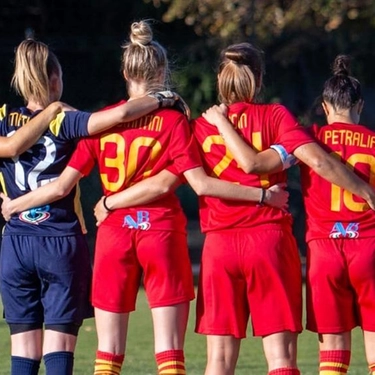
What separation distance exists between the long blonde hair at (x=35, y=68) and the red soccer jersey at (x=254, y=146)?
855 mm

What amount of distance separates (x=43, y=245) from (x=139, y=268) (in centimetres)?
50

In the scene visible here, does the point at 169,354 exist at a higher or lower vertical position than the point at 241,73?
lower

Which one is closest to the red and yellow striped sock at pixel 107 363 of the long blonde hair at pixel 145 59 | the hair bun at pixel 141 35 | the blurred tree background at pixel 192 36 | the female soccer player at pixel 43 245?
the female soccer player at pixel 43 245

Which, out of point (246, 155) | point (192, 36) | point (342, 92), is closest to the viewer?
point (246, 155)

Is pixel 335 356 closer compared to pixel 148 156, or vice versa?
pixel 148 156

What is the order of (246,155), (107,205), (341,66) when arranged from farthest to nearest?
(341,66)
(107,205)
(246,155)

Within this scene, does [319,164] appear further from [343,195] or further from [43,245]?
[43,245]

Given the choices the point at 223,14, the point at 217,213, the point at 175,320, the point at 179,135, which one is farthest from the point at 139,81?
the point at 223,14

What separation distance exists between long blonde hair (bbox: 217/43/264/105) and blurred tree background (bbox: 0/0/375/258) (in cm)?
1224

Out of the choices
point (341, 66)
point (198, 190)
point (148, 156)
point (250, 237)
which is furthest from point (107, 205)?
point (341, 66)

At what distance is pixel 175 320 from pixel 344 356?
0.90 m

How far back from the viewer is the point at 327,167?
225 inches

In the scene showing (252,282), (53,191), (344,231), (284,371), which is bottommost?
(284,371)

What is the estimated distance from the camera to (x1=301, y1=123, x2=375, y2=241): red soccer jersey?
5.86m
